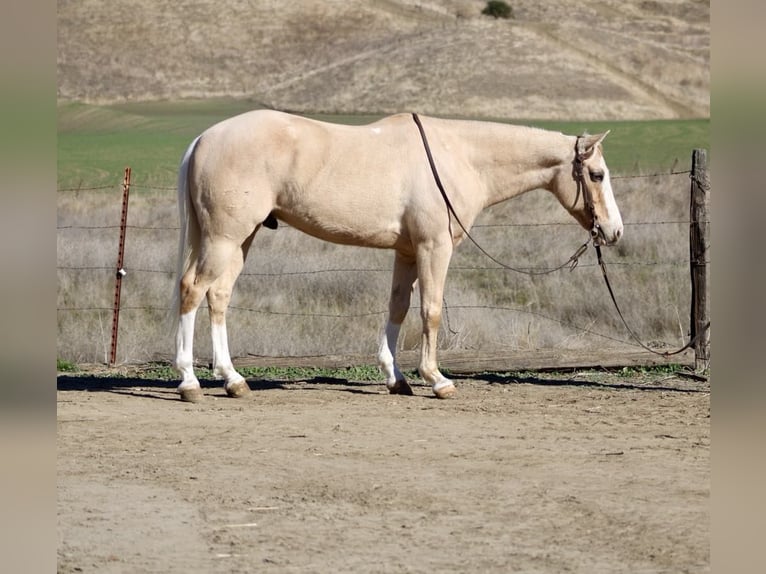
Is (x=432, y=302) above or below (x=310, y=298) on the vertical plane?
above

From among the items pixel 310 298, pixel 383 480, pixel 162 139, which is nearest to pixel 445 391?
pixel 383 480

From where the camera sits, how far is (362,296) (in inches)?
478

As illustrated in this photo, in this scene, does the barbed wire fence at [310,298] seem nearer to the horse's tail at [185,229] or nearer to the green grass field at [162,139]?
the horse's tail at [185,229]

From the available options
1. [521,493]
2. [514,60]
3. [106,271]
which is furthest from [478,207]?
[514,60]

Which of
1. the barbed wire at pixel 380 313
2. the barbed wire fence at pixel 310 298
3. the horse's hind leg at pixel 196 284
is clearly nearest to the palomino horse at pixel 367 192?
the horse's hind leg at pixel 196 284

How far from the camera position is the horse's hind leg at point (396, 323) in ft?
29.1

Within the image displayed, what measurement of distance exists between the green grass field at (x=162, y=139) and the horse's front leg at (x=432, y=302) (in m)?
14.2

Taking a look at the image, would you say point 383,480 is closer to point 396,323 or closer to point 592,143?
point 396,323

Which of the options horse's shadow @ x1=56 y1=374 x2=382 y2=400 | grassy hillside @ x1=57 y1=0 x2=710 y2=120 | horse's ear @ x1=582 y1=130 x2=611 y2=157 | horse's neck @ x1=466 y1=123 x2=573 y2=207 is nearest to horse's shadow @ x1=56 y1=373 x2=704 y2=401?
horse's shadow @ x1=56 y1=374 x2=382 y2=400

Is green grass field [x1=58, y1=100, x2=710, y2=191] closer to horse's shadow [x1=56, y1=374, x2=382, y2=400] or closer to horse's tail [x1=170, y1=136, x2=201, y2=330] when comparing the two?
horse's shadow [x1=56, y1=374, x2=382, y2=400]

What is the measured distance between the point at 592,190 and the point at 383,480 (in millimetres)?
3749

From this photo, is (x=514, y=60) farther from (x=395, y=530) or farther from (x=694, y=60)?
(x=395, y=530)

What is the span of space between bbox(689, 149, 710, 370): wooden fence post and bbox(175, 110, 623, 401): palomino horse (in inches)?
54.0
